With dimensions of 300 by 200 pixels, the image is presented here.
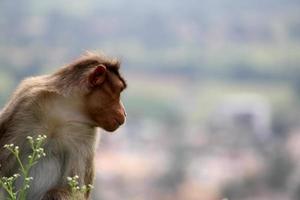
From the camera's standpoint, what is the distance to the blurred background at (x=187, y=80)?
59000 millimetres

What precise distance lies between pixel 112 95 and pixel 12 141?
0.79 metres

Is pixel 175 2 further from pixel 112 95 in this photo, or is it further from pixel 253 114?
pixel 112 95

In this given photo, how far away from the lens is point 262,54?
4299 inches

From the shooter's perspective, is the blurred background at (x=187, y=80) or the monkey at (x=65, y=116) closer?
the monkey at (x=65, y=116)

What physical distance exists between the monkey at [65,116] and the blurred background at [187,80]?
3522 centimetres

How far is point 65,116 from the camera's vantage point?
263 inches

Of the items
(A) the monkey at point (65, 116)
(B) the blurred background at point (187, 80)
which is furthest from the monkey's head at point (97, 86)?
(B) the blurred background at point (187, 80)

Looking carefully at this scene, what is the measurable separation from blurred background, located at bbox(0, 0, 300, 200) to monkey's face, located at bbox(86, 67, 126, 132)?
3534 cm

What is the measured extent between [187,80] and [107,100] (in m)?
105

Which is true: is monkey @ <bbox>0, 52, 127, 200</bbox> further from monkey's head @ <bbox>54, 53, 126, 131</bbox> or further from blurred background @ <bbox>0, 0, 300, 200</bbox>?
blurred background @ <bbox>0, 0, 300, 200</bbox>

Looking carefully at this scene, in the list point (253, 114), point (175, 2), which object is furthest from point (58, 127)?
point (175, 2)

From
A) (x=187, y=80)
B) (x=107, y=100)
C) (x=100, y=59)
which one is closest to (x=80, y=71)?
(x=100, y=59)

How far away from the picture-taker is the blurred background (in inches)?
2323

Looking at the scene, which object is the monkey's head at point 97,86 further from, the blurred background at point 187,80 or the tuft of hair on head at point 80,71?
the blurred background at point 187,80
